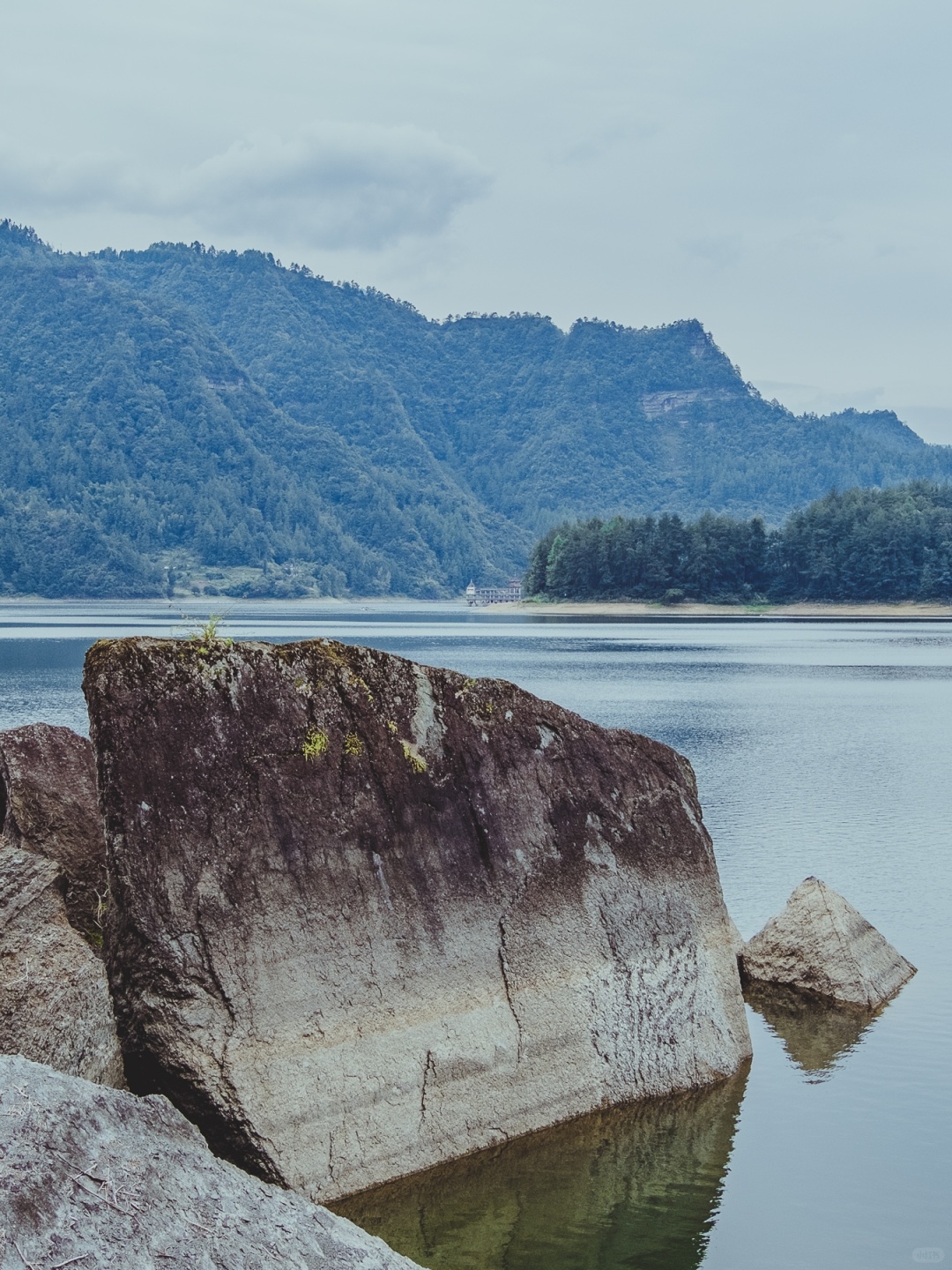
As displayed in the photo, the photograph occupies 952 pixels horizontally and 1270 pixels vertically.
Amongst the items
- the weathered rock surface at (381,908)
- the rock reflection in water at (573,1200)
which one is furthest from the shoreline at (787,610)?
the rock reflection in water at (573,1200)

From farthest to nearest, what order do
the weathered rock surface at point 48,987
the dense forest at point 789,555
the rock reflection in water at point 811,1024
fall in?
the dense forest at point 789,555 < the rock reflection in water at point 811,1024 < the weathered rock surface at point 48,987

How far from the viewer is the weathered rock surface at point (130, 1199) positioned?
4812 millimetres

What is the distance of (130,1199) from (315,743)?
12.2 feet

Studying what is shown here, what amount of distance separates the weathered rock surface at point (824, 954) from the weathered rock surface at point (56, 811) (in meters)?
6.67

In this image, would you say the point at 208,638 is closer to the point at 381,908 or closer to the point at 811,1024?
the point at 381,908

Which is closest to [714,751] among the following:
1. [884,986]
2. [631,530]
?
[884,986]

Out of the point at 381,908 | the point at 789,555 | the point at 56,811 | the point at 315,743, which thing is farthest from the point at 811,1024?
the point at 789,555

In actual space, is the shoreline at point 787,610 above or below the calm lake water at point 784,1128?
above

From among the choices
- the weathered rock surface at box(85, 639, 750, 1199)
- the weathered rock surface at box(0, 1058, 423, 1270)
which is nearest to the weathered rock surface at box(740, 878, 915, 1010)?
the weathered rock surface at box(85, 639, 750, 1199)

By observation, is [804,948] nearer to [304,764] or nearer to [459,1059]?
[459,1059]

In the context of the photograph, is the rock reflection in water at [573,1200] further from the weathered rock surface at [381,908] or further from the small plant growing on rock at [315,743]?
the small plant growing on rock at [315,743]

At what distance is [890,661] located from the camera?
71500 mm

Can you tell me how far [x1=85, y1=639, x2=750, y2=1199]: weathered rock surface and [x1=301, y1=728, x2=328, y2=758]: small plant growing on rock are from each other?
2 centimetres

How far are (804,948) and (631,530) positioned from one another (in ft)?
453
